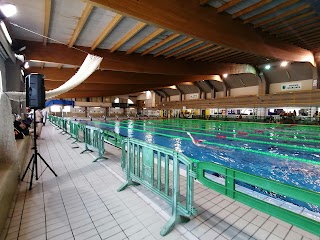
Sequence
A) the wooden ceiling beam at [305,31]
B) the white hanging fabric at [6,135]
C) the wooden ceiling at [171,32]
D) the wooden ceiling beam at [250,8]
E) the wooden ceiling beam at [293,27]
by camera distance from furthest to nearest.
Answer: the wooden ceiling beam at [305,31], the wooden ceiling beam at [293,27], the wooden ceiling beam at [250,8], the wooden ceiling at [171,32], the white hanging fabric at [6,135]

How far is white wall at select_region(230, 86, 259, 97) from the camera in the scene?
17.5 metres

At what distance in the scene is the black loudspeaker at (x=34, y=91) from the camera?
352 centimetres

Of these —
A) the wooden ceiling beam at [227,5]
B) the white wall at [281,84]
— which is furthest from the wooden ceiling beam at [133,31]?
the white wall at [281,84]

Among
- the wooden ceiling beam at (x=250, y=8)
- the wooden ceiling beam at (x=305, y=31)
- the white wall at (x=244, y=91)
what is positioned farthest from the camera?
the white wall at (x=244, y=91)

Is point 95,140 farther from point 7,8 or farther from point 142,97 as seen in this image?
point 142,97

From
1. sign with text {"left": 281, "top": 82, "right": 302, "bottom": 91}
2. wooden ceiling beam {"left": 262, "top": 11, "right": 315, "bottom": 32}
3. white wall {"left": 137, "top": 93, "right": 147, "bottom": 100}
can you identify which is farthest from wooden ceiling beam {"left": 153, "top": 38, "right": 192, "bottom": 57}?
white wall {"left": 137, "top": 93, "right": 147, "bottom": 100}

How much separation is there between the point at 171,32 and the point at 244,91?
48.8ft

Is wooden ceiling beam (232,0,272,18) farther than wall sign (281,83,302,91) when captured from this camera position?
No

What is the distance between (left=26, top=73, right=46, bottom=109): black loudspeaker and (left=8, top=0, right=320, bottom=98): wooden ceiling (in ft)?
5.70

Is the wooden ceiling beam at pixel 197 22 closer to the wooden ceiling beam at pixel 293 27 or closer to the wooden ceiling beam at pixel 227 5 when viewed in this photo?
the wooden ceiling beam at pixel 227 5

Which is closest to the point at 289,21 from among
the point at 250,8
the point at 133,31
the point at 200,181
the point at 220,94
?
the point at 250,8

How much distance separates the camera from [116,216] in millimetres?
2363

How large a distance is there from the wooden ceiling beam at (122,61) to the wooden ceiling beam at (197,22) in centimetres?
382

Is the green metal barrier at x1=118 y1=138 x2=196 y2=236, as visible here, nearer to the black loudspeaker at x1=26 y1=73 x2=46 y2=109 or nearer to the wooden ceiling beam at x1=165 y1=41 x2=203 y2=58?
the black loudspeaker at x1=26 y1=73 x2=46 y2=109
